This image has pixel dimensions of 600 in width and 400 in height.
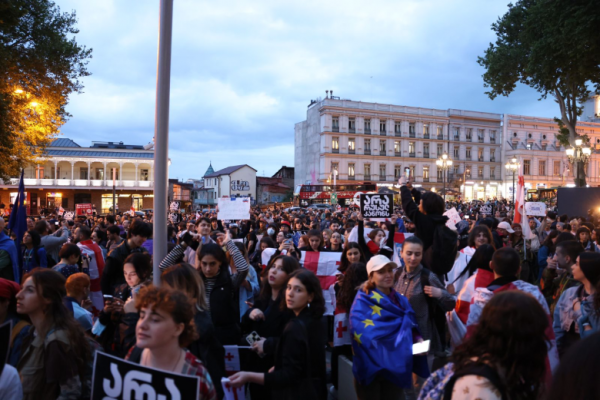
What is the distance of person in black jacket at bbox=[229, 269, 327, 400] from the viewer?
2926 mm

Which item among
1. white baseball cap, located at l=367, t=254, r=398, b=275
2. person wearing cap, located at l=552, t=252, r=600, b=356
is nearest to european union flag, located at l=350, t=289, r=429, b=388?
white baseball cap, located at l=367, t=254, r=398, b=275

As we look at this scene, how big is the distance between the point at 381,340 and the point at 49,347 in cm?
243

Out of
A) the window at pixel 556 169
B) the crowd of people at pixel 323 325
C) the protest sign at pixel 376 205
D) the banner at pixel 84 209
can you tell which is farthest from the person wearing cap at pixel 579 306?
the window at pixel 556 169

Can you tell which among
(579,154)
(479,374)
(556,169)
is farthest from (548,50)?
(556,169)

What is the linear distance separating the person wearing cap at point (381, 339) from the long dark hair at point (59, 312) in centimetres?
208

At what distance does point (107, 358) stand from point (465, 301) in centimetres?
299

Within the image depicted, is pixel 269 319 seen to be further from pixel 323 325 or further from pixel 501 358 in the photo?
pixel 501 358

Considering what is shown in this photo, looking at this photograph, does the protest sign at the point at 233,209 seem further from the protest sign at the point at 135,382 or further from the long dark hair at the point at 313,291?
the protest sign at the point at 135,382

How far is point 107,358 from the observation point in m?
2.36

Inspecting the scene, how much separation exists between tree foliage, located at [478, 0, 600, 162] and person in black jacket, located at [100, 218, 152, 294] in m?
17.4

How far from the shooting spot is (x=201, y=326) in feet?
10.3

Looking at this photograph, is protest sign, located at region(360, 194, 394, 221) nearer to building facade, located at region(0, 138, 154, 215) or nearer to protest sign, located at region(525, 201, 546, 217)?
protest sign, located at region(525, 201, 546, 217)

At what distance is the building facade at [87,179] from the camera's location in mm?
48000

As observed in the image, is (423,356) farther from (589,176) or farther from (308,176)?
(589,176)
